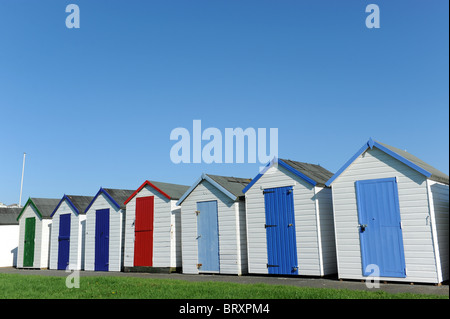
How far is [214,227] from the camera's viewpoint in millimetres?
17359

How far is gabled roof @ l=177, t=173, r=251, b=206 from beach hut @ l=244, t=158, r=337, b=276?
833 mm

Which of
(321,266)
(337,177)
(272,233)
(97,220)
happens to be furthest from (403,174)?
(97,220)

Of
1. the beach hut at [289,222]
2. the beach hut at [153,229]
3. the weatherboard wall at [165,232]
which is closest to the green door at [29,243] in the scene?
the beach hut at [153,229]

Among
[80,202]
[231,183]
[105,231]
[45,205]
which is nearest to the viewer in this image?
[231,183]

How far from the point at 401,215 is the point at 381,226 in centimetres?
69

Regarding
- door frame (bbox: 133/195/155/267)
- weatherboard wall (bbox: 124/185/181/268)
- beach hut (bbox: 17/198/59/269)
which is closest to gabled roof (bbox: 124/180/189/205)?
weatherboard wall (bbox: 124/185/181/268)

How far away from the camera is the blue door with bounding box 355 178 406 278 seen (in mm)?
12500

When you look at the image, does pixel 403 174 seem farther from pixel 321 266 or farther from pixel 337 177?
pixel 321 266

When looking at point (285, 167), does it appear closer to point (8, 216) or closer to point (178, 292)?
point (178, 292)

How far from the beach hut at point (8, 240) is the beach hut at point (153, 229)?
1407cm

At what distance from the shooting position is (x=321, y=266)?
14.3 m

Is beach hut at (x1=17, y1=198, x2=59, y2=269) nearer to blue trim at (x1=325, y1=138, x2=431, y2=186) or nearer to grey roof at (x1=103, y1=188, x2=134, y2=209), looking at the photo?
grey roof at (x1=103, y1=188, x2=134, y2=209)

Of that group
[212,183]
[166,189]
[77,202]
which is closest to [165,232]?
[166,189]
